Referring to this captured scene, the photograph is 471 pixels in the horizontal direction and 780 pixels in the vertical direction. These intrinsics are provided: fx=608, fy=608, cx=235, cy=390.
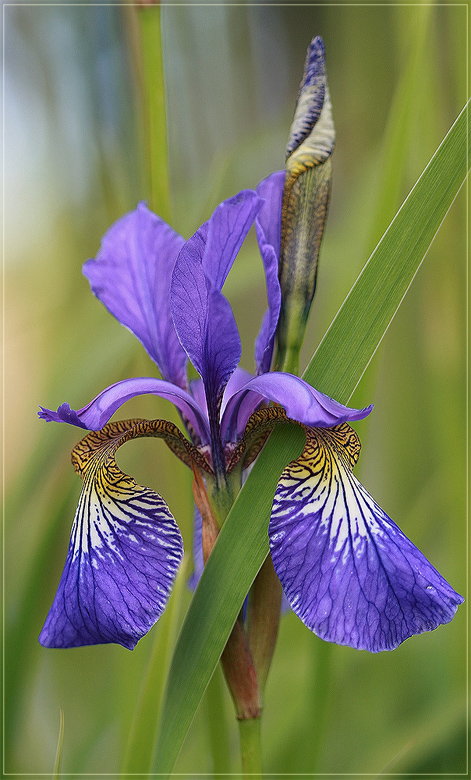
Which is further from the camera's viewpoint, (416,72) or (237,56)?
(237,56)

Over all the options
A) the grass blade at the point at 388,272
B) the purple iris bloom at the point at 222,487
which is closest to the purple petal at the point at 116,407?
the purple iris bloom at the point at 222,487

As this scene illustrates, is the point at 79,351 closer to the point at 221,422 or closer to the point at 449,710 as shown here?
the point at 221,422

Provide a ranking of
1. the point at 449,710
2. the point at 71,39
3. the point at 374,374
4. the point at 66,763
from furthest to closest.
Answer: the point at 71,39 < the point at 66,763 < the point at 449,710 < the point at 374,374

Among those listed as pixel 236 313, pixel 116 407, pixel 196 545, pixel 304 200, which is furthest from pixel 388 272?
pixel 236 313

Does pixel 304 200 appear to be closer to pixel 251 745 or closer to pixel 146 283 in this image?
pixel 146 283

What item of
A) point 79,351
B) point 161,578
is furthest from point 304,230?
point 79,351

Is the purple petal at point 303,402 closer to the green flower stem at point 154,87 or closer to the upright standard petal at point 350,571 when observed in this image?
the upright standard petal at point 350,571
